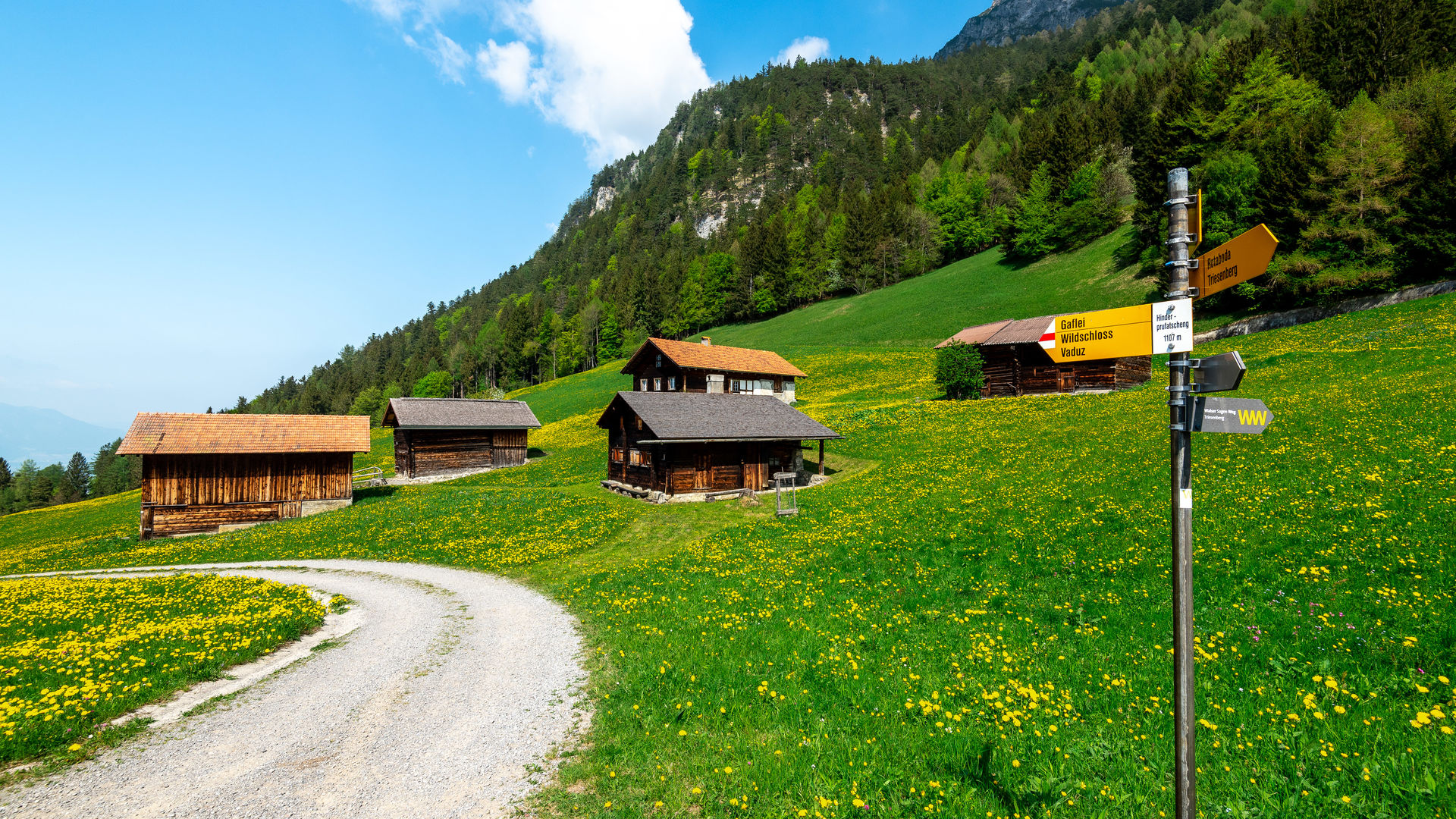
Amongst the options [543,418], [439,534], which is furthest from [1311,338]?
[543,418]

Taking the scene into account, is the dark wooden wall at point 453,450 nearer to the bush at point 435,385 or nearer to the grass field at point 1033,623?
the grass field at point 1033,623

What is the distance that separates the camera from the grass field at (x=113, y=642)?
26.5ft

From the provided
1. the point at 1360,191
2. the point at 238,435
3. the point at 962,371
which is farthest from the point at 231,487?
the point at 1360,191

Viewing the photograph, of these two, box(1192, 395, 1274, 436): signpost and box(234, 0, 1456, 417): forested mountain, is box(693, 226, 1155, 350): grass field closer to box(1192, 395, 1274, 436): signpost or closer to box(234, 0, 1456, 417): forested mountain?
box(234, 0, 1456, 417): forested mountain

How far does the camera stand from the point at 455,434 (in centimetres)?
4934

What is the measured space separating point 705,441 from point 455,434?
2924cm

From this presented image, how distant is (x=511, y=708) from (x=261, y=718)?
378cm

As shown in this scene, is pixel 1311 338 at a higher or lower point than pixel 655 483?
higher

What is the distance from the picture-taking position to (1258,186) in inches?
1890

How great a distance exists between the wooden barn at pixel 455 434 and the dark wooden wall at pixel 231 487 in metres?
10.4

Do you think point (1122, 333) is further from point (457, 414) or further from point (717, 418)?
point (457, 414)

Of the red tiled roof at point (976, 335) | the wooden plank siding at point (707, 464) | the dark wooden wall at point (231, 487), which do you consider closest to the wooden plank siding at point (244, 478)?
the dark wooden wall at point (231, 487)

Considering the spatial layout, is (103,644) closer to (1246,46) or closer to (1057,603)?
(1057,603)

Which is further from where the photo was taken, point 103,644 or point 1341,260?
point 1341,260
